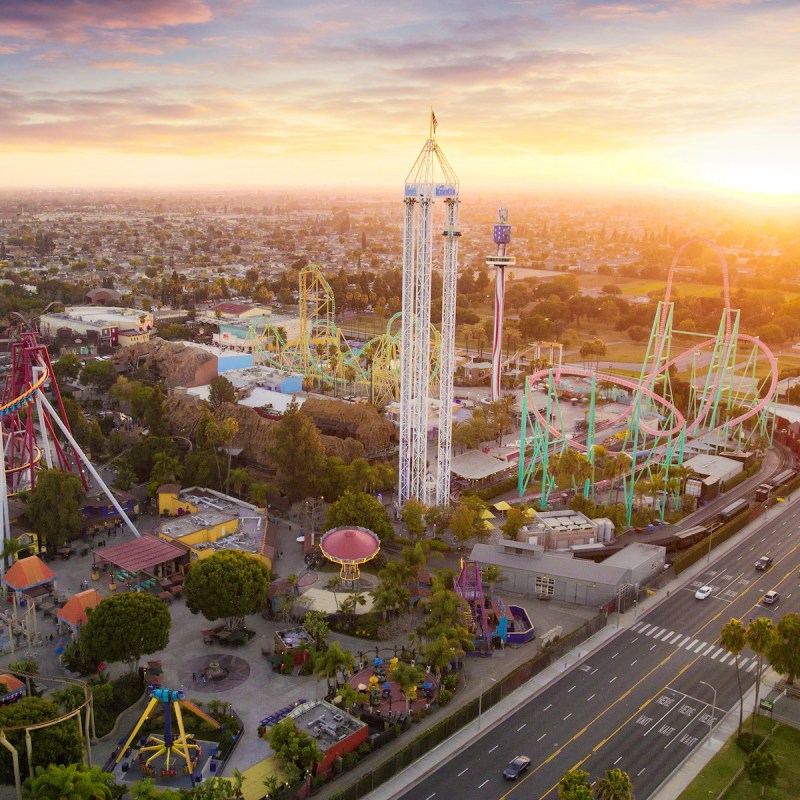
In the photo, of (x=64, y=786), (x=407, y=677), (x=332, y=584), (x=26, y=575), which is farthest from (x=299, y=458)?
(x=64, y=786)

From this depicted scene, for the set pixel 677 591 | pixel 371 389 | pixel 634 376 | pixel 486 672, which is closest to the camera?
pixel 486 672

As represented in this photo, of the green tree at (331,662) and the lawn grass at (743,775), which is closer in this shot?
the lawn grass at (743,775)

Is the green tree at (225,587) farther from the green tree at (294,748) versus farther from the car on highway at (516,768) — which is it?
the car on highway at (516,768)

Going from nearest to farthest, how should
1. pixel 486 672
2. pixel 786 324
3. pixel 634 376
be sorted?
pixel 486 672, pixel 634 376, pixel 786 324

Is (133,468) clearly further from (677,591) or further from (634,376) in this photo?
(634,376)

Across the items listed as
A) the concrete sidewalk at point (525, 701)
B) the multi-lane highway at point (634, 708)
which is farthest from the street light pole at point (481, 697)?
the multi-lane highway at point (634, 708)

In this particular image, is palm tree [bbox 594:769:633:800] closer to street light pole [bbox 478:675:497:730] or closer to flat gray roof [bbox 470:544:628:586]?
street light pole [bbox 478:675:497:730]

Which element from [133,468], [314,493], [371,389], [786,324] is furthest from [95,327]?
[786,324]

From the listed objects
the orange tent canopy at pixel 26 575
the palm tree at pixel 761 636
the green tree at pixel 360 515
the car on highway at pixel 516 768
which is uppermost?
the palm tree at pixel 761 636
